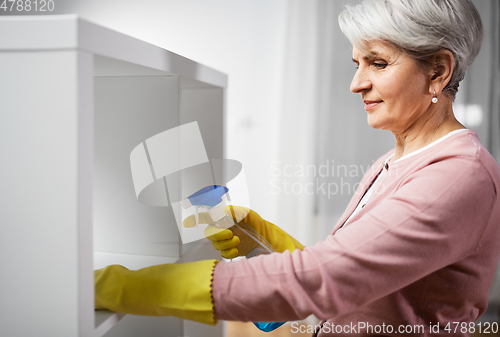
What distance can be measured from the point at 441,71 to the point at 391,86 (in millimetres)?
101

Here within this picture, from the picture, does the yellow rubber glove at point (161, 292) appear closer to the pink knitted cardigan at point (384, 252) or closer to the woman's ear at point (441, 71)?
the pink knitted cardigan at point (384, 252)

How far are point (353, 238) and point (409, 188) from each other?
127mm

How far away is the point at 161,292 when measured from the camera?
540 mm

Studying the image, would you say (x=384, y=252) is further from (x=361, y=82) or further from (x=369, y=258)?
(x=361, y=82)

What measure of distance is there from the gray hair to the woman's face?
0.7 inches

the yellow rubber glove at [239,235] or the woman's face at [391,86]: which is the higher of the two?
the woman's face at [391,86]

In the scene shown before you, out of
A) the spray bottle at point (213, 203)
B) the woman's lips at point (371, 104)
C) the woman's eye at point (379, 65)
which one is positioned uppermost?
the woman's eye at point (379, 65)

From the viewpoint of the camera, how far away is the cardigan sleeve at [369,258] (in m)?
0.53

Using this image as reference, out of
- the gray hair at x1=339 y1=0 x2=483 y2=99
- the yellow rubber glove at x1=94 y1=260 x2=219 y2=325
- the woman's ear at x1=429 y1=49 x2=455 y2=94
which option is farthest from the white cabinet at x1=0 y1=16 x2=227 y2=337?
the woman's ear at x1=429 y1=49 x2=455 y2=94

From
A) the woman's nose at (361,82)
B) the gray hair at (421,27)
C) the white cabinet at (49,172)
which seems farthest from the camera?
the woman's nose at (361,82)

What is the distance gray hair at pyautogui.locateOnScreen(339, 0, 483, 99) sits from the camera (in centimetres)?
70

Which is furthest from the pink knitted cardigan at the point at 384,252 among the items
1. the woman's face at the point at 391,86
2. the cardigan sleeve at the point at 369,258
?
the woman's face at the point at 391,86

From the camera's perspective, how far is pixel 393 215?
57cm

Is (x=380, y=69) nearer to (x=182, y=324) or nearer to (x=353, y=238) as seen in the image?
(x=353, y=238)
